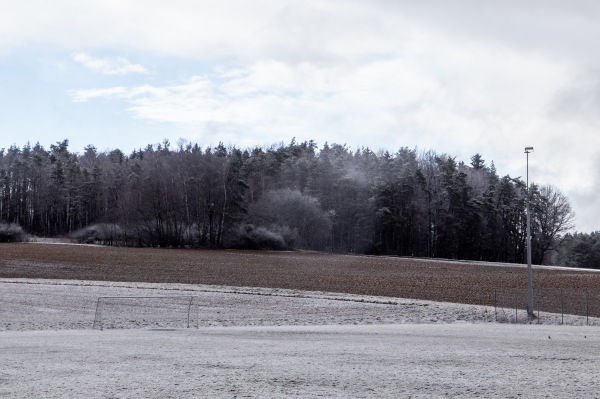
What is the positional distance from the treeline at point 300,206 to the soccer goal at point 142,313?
73.8 m

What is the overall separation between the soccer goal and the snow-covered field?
40cm

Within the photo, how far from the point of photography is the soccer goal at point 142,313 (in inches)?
1248

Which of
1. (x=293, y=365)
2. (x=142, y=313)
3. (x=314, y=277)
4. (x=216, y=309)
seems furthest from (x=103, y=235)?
(x=293, y=365)

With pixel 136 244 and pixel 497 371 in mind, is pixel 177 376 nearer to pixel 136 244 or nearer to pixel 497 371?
pixel 497 371

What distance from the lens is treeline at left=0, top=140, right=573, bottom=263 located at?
4685 inches

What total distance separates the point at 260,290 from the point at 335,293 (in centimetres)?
496

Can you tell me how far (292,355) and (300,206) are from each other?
320ft

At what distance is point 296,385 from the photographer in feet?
49.2

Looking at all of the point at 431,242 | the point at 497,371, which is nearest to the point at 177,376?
the point at 497,371

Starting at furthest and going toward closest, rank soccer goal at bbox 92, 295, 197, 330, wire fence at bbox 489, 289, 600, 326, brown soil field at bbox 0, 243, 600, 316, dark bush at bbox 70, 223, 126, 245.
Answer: dark bush at bbox 70, 223, 126, 245 → brown soil field at bbox 0, 243, 600, 316 → wire fence at bbox 489, 289, 600, 326 → soccer goal at bbox 92, 295, 197, 330

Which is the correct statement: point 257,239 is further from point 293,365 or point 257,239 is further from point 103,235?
point 293,365

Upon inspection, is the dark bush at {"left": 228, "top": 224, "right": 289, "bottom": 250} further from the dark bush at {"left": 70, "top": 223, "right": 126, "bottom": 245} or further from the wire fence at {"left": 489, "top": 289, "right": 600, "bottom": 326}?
the wire fence at {"left": 489, "top": 289, "right": 600, "bottom": 326}

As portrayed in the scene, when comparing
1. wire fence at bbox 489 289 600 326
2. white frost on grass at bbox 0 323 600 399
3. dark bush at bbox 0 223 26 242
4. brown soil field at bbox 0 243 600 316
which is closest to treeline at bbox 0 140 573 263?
dark bush at bbox 0 223 26 242

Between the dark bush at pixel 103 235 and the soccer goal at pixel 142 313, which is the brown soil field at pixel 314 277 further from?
the dark bush at pixel 103 235
